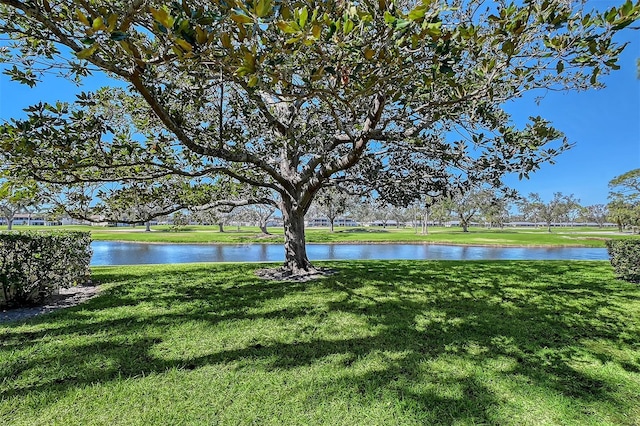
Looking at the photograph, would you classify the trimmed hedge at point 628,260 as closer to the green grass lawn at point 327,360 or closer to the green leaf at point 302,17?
the green grass lawn at point 327,360

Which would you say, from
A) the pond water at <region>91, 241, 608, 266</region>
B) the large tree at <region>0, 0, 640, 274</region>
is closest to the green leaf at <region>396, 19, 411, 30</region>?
the large tree at <region>0, 0, 640, 274</region>

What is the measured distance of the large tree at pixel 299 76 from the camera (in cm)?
228

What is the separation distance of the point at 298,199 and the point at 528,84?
4923mm

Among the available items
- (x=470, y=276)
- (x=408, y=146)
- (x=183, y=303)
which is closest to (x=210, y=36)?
(x=183, y=303)

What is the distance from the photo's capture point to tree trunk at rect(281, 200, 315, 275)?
8.05m

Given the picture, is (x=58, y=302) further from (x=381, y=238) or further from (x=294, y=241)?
(x=381, y=238)

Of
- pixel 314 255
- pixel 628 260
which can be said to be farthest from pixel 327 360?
pixel 314 255

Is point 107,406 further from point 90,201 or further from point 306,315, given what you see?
point 90,201

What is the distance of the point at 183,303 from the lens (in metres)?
5.43

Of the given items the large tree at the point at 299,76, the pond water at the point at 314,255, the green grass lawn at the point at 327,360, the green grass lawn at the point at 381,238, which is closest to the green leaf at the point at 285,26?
the large tree at the point at 299,76

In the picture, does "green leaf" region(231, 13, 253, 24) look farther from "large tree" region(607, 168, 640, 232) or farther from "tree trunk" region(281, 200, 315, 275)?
"large tree" region(607, 168, 640, 232)

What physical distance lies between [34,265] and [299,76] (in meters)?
5.26

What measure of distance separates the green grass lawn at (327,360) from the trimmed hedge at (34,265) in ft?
2.69

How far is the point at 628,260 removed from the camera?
7.47m
